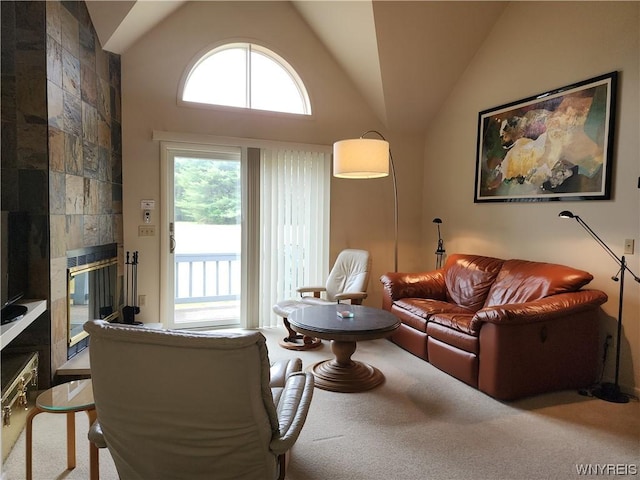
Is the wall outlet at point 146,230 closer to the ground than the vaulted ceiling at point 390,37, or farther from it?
closer to the ground

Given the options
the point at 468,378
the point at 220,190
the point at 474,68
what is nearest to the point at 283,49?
the point at 220,190

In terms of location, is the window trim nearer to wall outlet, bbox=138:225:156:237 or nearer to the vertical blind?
the vertical blind

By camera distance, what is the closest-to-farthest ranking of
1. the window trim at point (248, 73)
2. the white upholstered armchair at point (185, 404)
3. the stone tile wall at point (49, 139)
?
the white upholstered armchair at point (185, 404)
the stone tile wall at point (49, 139)
the window trim at point (248, 73)

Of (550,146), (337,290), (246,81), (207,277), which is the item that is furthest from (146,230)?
(550,146)

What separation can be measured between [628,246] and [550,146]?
106cm

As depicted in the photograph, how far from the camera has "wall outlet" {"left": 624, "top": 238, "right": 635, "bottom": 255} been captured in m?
2.83

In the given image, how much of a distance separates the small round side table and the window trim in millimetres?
3023

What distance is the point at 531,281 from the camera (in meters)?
3.21

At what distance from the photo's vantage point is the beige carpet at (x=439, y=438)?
6.44ft

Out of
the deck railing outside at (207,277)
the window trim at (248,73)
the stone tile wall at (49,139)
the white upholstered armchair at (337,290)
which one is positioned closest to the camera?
the stone tile wall at (49,139)

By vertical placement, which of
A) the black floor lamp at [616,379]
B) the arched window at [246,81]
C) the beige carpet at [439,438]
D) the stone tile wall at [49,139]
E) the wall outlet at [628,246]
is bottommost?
the beige carpet at [439,438]

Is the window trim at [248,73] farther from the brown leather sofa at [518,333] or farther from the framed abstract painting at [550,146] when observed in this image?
the brown leather sofa at [518,333]

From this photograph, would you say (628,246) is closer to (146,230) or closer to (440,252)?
(440,252)

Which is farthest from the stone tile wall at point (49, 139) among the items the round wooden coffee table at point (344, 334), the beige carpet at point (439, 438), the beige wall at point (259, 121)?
the round wooden coffee table at point (344, 334)
